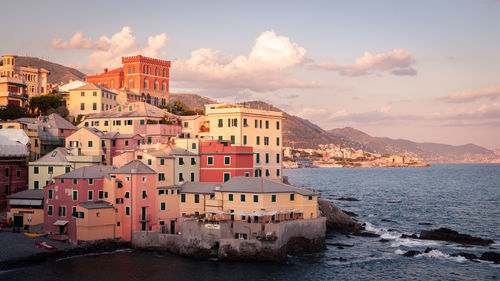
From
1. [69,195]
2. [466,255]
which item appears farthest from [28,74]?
[466,255]

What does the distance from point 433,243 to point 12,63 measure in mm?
124358

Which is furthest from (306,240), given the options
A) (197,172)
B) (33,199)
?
(33,199)

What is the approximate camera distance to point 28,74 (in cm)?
14050

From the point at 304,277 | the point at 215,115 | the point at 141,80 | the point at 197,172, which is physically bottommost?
the point at 304,277

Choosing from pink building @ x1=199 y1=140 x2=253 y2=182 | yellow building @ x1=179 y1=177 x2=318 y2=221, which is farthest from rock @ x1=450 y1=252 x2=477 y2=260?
pink building @ x1=199 y1=140 x2=253 y2=182

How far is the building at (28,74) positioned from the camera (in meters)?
135

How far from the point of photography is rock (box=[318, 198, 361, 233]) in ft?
270

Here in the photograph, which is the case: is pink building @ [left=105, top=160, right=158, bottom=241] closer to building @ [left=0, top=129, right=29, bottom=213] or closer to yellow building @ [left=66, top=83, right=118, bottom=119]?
building @ [left=0, top=129, right=29, bottom=213]

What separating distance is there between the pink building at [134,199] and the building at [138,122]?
1969 cm

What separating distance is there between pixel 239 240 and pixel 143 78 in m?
89.2

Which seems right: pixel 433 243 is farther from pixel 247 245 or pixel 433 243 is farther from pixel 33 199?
pixel 33 199

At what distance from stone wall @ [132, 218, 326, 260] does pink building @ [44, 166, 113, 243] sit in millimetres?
8732

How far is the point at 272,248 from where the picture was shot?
5869cm

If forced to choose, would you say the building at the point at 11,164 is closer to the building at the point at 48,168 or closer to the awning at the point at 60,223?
the building at the point at 48,168
